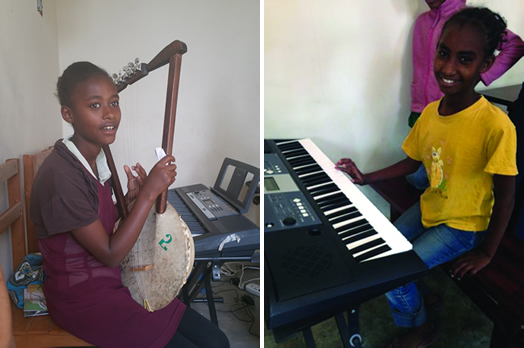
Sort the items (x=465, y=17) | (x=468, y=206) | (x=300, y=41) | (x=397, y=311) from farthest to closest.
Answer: (x=397, y=311)
(x=300, y=41)
(x=468, y=206)
(x=465, y=17)

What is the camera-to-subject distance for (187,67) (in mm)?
983

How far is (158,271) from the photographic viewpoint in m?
0.94

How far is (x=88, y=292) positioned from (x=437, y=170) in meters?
0.99

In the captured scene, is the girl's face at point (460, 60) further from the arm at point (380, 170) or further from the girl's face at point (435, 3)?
the arm at point (380, 170)

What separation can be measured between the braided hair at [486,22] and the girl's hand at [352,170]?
51cm

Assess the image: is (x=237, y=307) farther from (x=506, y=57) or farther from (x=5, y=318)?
(x=506, y=57)

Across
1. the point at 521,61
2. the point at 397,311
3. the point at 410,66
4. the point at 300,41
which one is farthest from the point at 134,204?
the point at 521,61

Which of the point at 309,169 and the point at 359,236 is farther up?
the point at 309,169

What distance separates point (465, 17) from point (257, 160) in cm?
66

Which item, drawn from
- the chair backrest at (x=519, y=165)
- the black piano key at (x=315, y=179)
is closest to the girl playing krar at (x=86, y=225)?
the black piano key at (x=315, y=179)

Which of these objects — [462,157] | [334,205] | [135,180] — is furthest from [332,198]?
[135,180]

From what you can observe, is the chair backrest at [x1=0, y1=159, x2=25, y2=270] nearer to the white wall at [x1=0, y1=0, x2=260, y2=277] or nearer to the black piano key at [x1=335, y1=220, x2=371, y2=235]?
the white wall at [x1=0, y1=0, x2=260, y2=277]

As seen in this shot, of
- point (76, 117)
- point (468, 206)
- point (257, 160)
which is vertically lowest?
point (468, 206)

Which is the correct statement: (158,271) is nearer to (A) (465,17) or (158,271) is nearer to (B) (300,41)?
(B) (300,41)
